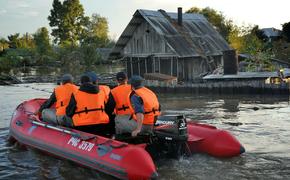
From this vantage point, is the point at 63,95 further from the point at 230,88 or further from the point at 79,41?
the point at 79,41

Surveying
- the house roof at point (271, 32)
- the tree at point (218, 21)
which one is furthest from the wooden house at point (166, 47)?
the house roof at point (271, 32)

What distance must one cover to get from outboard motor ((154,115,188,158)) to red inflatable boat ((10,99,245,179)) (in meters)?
0.02

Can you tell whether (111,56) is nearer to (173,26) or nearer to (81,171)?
(173,26)

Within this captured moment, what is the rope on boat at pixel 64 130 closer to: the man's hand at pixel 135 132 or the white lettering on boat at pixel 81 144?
the white lettering on boat at pixel 81 144

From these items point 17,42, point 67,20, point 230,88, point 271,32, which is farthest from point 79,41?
point 230,88

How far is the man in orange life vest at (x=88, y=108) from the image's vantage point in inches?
352

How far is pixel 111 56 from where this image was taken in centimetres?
3253

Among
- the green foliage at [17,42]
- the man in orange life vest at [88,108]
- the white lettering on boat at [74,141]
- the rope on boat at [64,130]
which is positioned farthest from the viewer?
the green foliage at [17,42]

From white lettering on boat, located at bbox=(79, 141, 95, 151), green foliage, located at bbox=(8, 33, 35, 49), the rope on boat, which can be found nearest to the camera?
white lettering on boat, located at bbox=(79, 141, 95, 151)

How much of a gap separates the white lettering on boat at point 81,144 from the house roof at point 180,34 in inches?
713

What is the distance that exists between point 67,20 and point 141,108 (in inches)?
2995

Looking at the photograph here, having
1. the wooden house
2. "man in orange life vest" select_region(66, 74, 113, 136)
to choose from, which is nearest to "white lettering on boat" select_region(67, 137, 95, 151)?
"man in orange life vest" select_region(66, 74, 113, 136)

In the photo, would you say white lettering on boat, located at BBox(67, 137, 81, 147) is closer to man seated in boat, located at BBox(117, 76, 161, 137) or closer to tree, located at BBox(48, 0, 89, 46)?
man seated in boat, located at BBox(117, 76, 161, 137)

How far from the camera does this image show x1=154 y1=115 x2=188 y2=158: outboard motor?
27.9ft
